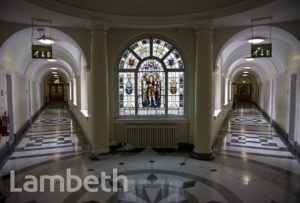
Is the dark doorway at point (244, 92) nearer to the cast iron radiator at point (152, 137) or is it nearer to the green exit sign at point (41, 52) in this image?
the cast iron radiator at point (152, 137)

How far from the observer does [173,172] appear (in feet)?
17.8

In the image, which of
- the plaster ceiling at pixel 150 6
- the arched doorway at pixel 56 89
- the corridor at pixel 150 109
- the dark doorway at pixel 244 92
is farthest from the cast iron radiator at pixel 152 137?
the arched doorway at pixel 56 89

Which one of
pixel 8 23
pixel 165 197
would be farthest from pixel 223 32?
pixel 8 23

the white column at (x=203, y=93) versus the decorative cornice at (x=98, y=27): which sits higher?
the decorative cornice at (x=98, y=27)

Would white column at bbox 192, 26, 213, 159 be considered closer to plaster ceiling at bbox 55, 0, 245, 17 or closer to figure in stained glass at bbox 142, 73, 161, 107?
plaster ceiling at bbox 55, 0, 245, 17

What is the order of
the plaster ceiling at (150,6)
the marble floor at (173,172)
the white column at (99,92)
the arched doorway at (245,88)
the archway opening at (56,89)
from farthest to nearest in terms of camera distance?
1. the archway opening at (56,89)
2. the arched doorway at (245,88)
3. the white column at (99,92)
4. the plaster ceiling at (150,6)
5. the marble floor at (173,172)

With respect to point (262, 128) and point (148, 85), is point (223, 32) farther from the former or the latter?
point (262, 128)

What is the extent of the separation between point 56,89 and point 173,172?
101 feet

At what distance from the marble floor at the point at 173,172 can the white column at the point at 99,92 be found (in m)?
0.51

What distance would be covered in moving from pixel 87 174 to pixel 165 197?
6.87 feet

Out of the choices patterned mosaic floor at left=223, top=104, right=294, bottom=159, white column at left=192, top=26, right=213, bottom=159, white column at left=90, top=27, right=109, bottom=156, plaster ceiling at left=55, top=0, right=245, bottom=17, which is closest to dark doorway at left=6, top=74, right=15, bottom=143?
white column at left=90, top=27, right=109, bottom=156

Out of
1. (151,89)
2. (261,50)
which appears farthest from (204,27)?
(151,89)

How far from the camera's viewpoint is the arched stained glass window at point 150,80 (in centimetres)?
747

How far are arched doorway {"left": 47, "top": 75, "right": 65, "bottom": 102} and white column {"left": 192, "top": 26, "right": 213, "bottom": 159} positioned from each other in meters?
29.0
